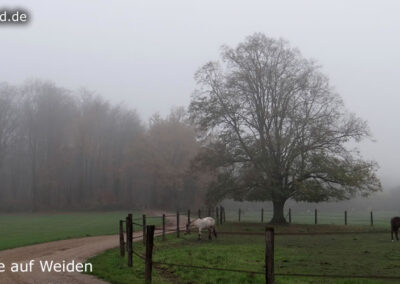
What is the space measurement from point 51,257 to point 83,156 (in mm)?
67860

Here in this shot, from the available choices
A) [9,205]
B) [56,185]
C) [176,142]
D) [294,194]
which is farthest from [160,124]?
[294,194]

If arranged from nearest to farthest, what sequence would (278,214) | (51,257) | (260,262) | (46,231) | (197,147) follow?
(260,262), (51,257), (46,231), (278,214), (197,147)

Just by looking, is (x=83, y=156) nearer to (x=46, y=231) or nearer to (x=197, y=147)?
(x=197, y=147)

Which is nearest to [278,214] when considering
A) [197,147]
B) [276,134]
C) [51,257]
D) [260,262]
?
[276,134]

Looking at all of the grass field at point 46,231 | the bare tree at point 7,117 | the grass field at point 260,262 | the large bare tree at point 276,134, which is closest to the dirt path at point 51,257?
the grass field at point 260,262

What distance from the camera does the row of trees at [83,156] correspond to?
247 feet

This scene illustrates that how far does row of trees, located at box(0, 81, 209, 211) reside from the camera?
7525 cm

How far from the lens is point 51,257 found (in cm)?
1677

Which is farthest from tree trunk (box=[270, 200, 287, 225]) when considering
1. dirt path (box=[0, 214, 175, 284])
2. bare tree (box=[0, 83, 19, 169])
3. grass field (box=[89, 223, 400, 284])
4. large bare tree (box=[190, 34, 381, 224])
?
bare tree (box=[0, 83, 19, 169])

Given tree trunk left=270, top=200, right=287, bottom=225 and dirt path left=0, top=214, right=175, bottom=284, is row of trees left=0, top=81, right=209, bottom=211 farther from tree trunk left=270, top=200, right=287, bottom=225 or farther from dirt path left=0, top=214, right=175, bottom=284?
dirt path left=0, top=214, right=175, bottom=284

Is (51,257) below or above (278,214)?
above

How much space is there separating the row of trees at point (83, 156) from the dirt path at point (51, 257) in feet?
168

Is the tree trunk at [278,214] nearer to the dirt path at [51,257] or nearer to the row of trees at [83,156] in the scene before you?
the dirt path at [51,257]

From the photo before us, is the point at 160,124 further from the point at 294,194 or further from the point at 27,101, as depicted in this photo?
the point at 294,194
